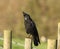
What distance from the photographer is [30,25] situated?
4.93 m

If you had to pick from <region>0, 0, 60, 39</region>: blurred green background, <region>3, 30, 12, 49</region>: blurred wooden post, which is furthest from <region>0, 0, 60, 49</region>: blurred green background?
<region>3, 30, 12, 49</region>: blurred wooden post

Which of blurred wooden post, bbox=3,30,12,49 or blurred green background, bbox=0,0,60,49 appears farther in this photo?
blurred green background, bbox=0,0,60,49

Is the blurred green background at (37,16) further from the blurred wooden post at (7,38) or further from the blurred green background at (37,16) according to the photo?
the blurred wooden post at (7,38)

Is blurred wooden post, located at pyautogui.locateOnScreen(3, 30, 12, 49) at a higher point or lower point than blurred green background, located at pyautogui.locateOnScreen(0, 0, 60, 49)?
lower

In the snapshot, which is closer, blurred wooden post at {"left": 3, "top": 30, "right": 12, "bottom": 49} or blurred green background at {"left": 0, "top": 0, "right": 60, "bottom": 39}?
blurred wooden post at {"left": 3, "top": 30, "right": 12, "bottom": 49}

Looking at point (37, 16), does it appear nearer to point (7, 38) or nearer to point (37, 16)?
point (37, 16)

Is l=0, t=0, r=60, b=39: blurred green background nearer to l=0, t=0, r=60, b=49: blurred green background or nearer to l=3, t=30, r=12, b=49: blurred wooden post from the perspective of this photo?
l=0, t=0, r=60, b=49: blurred green background

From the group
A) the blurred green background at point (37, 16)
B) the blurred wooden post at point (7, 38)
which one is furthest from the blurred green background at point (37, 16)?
the blurred wooden post at point (7, 38)

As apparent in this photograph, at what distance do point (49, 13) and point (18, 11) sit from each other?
3.99ft

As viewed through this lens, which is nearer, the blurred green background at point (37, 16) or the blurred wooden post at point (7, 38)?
the blurred wooden post at point (7, 38)

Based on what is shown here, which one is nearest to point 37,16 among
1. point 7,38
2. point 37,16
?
point 37,16

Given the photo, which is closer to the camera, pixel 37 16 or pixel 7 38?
pixel 7 38

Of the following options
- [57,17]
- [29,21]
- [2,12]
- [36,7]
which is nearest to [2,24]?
[2,12]

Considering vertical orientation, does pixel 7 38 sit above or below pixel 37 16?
below
